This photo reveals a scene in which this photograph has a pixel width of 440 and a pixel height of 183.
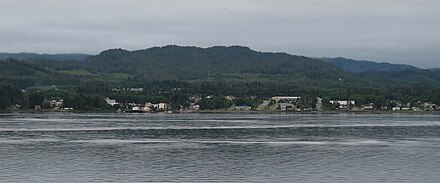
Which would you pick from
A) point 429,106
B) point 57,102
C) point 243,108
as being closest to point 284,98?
point 243,108

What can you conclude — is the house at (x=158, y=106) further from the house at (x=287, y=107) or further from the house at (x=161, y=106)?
the house at (x=287, y=107)

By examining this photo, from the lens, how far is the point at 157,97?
175 m

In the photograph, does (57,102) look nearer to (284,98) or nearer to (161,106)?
(161,106)

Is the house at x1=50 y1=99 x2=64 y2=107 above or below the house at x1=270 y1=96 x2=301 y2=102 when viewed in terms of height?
below

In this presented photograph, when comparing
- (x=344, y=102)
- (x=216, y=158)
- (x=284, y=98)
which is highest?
(x=284, y=98)

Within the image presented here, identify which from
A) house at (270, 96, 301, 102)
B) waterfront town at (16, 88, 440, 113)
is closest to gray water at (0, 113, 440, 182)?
waterfront town at (16, 88, 440, 113)

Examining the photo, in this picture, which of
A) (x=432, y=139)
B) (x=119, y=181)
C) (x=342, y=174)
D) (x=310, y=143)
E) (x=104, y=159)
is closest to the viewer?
(x=119, y=181)

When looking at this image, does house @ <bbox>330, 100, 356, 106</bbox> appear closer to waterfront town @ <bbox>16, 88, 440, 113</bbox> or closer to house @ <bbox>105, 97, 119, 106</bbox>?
waterfront town @ <bbox>16, 88, 440, 113</bbox>

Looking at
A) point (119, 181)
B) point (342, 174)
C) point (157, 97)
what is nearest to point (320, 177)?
point (342, 174)

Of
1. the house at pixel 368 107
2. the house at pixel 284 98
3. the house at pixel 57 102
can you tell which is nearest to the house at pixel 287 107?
the house at pixel 284 98

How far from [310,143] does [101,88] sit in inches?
5628

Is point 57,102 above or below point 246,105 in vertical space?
above

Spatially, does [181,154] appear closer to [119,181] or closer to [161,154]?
[161,154]

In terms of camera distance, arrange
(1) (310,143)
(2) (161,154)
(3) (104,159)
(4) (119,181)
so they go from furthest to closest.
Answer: (1) (310,143) < (2) (161,154) < (3) (104,159) < (4) (119,181)
